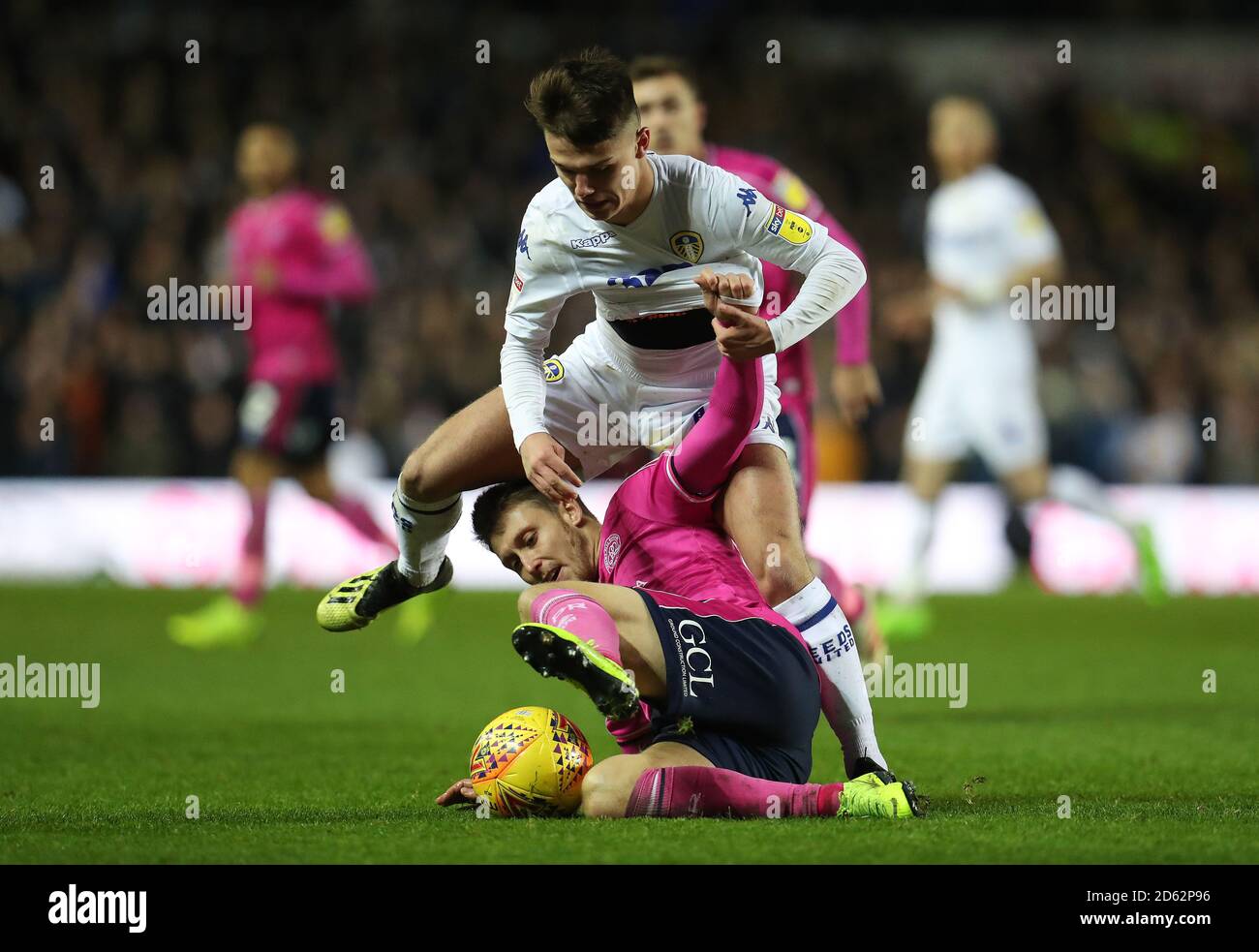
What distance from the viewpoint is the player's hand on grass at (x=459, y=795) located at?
4.31m

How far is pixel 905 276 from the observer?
624 inches

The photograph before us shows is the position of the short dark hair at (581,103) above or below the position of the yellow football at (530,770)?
above

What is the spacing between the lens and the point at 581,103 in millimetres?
4195

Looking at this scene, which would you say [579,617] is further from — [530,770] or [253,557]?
[253,557]

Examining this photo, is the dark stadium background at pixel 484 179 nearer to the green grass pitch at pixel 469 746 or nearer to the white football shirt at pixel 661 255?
the green grass pitch at pixel 469 746

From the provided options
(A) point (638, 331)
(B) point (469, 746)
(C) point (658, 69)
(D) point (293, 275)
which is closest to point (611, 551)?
(A) point (638, 331)

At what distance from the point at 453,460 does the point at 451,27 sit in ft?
43.6

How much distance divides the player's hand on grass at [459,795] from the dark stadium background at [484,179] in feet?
30.5

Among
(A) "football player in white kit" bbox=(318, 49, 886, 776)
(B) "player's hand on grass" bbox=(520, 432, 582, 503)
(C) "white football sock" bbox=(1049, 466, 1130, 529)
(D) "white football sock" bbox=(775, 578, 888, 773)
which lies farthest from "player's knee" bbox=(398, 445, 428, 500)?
(C) "white football sock" bbox=(1049, 466, 1130, 529)

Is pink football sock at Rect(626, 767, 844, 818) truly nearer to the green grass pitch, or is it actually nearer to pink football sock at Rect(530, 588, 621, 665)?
the green grass pitch

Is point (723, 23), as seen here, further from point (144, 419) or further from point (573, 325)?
point (144, 419)

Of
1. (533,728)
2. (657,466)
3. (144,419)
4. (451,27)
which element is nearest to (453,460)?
(657,466)

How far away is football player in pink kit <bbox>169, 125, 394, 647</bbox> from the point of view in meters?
9.09

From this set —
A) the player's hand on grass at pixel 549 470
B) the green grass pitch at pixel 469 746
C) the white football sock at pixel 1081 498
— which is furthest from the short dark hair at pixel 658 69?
the white football sock at pixel 1081 498
